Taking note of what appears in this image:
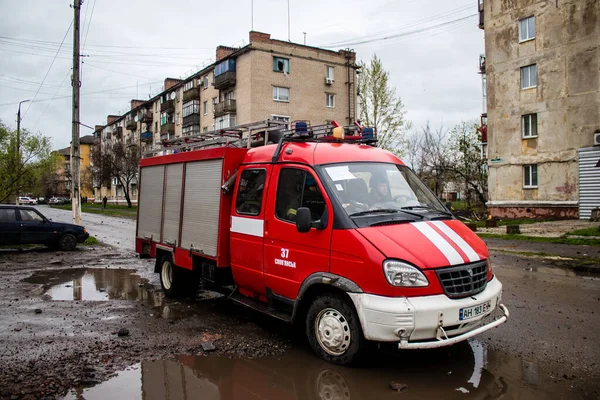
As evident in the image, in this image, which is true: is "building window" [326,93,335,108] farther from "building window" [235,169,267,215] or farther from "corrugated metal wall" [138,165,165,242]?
"building window" [235,169,267,215]

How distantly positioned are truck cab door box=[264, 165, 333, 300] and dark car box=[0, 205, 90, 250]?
12475 mm

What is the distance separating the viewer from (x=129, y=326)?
6.41 m

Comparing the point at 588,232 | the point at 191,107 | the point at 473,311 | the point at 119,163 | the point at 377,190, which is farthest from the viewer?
the point at 119,163

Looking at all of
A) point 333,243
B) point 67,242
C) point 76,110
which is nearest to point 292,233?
point 333,243

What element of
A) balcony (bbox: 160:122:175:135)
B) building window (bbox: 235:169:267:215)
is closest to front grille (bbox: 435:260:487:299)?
building window (bbox: 235:169:267:215)

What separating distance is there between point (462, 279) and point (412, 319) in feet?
2.33

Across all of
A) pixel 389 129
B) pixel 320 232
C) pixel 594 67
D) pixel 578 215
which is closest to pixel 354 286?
pixel 320 232

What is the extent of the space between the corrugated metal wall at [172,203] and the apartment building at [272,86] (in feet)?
98.9

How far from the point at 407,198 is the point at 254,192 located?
1.99 metres

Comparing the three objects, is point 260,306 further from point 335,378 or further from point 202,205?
point 202,205

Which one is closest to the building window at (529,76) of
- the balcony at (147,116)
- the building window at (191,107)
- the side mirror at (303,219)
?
the side mirror at (303,219)

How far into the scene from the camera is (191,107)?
172ft

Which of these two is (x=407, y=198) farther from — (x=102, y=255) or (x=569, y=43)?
(x=569, y=43)

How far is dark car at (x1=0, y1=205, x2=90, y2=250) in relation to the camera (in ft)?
48.2
